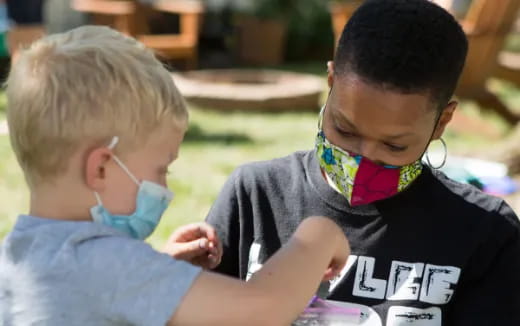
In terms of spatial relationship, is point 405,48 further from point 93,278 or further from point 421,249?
point 93,278

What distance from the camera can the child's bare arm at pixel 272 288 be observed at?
156cm

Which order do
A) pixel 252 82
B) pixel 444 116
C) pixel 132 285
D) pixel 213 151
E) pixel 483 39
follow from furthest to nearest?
pixel 252 82 < pixel 483 39 < pixel 213 151 < pixel 444 116 < pixel 132 285

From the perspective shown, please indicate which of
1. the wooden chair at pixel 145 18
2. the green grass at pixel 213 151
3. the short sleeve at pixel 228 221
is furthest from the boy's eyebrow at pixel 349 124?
the wooden chair at pixel 145 18

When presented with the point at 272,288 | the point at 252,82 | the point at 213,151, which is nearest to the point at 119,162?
the point at 272,288

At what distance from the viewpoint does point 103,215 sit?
167cm

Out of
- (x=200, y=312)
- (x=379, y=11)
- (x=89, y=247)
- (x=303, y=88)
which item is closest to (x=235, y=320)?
(x=200, y=312)

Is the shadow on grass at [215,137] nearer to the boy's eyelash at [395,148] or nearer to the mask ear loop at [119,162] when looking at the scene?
the boy's eyelash at [395,148]

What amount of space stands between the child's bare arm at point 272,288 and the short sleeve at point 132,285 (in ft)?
0.09

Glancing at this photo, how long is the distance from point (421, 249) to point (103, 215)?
0.87 metres

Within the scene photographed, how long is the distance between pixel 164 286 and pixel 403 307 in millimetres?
800

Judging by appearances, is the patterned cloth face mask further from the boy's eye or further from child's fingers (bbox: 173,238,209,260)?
child's fingers (bbox: 173,238,209,260)

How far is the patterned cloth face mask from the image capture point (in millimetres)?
2115

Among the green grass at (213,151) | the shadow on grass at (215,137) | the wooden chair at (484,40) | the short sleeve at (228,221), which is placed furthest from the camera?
the wooden chair at (484,40)

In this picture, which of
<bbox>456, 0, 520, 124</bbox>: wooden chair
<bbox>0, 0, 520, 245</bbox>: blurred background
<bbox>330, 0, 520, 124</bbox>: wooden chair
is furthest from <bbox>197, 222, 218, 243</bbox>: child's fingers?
<bbox>456, 0, 520, 124</bbox>: wooden chair
